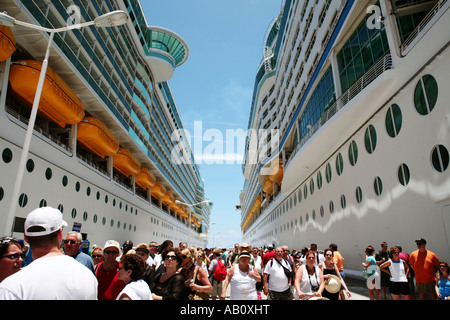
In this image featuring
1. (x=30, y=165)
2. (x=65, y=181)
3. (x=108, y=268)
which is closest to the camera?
(x=108, y=268)

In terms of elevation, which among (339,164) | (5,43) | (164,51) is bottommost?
(339,164)

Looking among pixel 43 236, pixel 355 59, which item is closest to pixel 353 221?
pixel 355 59

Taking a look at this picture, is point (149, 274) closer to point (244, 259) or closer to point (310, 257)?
point (244, 259)

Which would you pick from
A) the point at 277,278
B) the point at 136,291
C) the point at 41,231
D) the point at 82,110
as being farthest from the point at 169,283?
the point at 82,110

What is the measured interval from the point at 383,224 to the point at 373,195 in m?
1.47

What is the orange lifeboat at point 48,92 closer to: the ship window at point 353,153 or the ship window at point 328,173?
the ship window at point 353,153

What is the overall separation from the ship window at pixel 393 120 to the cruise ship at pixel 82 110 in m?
10.4

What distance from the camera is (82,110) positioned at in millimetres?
18203

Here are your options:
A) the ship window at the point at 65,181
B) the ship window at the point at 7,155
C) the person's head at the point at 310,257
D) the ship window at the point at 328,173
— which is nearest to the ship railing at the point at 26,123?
the ship window at the point at 7,155

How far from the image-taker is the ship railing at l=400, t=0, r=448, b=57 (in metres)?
8.62

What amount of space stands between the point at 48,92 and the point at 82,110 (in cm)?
321

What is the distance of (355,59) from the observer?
49.9ft

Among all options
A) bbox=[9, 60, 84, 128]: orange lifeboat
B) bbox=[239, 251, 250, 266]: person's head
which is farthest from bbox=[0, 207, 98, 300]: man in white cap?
bbox=[9, 60, 84, 128]: orange lifeboat

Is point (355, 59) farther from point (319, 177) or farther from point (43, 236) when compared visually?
point (43, 236)
